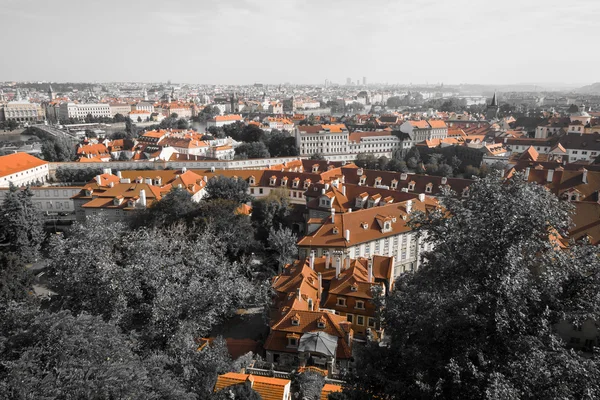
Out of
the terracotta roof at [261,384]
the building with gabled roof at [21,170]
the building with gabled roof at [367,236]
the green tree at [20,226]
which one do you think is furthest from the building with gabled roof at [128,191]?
the terracotta roof at [261,384]

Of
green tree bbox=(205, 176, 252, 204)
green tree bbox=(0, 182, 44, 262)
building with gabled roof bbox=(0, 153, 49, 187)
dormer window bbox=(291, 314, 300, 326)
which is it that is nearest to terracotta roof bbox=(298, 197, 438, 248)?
green tree bbox=(205, 176, 252, 204)

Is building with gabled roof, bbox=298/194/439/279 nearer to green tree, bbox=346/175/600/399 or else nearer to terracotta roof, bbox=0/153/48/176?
green tree, bbox=346/175/600/399

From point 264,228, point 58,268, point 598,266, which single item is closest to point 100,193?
point 264,228

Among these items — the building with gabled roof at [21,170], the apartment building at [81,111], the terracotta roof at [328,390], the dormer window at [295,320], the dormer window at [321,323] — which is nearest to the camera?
the terracotta roof at [328,390]

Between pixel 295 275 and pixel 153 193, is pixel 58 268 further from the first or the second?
pixel 153 193

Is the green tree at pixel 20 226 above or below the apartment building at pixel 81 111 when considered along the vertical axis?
below

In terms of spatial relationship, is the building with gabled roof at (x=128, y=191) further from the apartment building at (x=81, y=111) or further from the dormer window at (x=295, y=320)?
the apartment building at (x=81, y=111)
